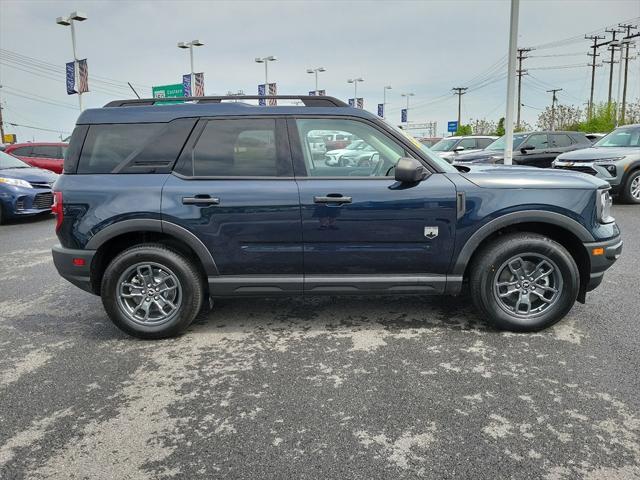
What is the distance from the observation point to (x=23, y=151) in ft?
53.4

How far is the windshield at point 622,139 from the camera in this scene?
36.9ft

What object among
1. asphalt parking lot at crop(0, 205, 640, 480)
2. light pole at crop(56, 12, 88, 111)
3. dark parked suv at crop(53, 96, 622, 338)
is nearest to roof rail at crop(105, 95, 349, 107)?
dark parked suv at crop(53, 96, 622, 338)

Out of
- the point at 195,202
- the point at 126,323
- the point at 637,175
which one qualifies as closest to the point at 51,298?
the point at 126,323

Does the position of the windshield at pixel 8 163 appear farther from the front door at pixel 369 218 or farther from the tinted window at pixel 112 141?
the front door at pixel 369 218

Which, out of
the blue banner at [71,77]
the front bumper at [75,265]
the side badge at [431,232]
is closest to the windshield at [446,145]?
the side badge at [431,232]

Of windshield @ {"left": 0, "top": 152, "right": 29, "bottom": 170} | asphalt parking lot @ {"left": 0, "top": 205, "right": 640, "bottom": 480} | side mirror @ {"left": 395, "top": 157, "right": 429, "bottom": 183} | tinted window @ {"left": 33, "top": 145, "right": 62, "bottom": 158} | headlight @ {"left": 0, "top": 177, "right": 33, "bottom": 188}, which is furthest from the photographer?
tinted window @ {"left": 33, "top": 145, "right": 62, "bottom": 158}

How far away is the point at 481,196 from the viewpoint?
12.4 feet

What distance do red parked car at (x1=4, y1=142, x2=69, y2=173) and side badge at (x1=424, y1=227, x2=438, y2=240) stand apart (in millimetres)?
15431

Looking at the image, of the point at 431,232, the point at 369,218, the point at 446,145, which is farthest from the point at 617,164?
the point at 369,218

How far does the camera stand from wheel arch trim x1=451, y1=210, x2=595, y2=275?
3791 millimetres

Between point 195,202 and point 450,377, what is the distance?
221cm

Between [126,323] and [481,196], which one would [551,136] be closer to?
[481,196]

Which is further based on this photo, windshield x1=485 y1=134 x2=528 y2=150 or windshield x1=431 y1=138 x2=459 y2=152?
windshield x1=431 y1=138 x2=459 y2=152

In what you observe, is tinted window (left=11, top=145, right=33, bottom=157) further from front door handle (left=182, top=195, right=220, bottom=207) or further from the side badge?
the side badge
